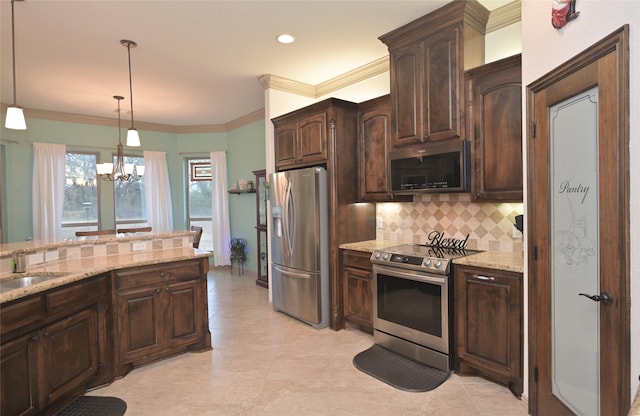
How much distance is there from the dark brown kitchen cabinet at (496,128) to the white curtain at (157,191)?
5988mm

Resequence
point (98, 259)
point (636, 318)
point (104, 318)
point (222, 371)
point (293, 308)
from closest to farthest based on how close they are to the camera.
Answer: point (636, 318) → point (104, 318) → point (222, 371) → point (98, 259) → point (293, 308)

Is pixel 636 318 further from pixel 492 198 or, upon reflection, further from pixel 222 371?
pixel 222 371

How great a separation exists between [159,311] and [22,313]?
1080 millimetres

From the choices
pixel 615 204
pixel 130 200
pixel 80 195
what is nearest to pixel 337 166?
pixel 615 204

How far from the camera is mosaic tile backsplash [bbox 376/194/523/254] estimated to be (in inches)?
119

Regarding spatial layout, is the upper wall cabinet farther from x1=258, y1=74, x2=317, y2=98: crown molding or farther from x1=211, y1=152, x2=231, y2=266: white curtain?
x1=211, y1=152, x2=231, y2=266: white curtain

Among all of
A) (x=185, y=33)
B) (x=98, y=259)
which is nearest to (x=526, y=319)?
(x=98, y=259)

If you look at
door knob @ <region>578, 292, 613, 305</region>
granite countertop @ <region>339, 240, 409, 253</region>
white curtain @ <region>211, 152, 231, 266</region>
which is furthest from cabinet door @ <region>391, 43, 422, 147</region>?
white curtain @ <region>211, 152, 231, 266</region>

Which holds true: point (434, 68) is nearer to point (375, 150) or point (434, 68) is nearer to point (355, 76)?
point (375, 150)

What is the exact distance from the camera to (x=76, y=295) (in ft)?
8.05

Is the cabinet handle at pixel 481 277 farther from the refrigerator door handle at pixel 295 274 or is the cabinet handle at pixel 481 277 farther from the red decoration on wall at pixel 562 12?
the refrigerator door handle at pixel 295 274

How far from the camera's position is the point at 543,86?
6.82 ft

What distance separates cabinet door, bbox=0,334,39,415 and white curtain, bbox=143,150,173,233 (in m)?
4.95

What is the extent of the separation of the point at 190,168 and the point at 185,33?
443 centimetres
